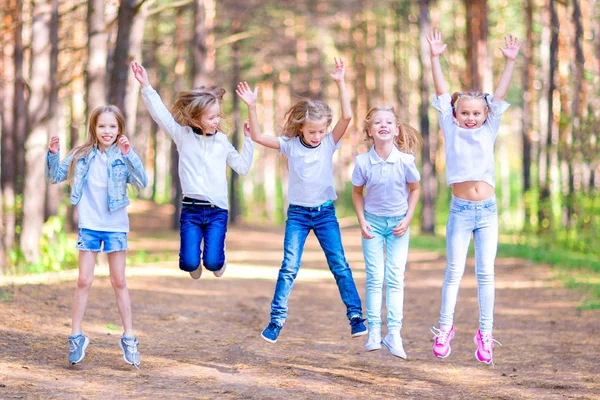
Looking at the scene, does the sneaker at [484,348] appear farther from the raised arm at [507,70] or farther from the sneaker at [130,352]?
the sneaker at [130,352]

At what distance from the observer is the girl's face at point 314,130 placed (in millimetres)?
7762

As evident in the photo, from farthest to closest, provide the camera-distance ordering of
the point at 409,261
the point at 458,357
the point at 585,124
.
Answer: the point at 409,261
the point at 585,124
the point at 458,357

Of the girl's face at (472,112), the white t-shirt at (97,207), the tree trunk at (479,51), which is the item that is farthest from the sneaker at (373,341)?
the tree trunk at (479,51)

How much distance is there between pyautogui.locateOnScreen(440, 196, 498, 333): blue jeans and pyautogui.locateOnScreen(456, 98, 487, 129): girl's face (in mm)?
657

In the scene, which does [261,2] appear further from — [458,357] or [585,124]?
[458,357]

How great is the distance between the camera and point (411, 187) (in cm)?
789

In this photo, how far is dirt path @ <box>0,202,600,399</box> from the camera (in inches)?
273

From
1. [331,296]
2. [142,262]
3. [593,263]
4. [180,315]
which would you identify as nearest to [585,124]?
[593,263]

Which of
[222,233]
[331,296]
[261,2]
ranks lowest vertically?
[331,296]

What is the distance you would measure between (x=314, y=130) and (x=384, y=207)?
89cm

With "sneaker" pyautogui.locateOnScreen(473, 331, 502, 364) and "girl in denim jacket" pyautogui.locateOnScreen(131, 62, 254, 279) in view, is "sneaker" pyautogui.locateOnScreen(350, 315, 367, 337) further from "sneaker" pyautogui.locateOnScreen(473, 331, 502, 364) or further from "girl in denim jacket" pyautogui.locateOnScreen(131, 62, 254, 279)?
"girl in denim jacket" pyautogui.locateOnScreen(131, 62, 254, 279)

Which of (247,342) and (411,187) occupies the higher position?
(411,187)

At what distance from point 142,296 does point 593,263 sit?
906cm

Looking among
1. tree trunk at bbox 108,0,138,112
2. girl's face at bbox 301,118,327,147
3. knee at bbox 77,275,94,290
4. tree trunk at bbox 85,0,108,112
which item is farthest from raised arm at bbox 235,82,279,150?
tree trunk at bbox 108,0,138,112
